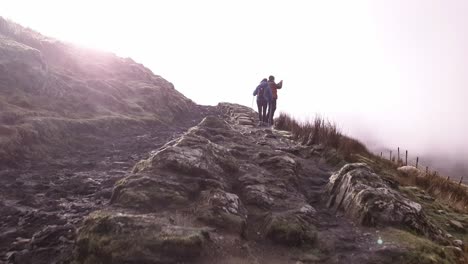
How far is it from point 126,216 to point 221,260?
152cm

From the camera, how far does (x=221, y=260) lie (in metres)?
5.07

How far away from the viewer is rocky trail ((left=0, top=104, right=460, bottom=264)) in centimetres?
509

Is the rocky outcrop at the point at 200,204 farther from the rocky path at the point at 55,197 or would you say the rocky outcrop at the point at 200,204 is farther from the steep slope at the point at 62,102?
the steep slope at the point at 62,102

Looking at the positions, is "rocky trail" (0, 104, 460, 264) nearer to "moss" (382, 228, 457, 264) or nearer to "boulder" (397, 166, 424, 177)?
"moss" (382, 228, 457, 264)

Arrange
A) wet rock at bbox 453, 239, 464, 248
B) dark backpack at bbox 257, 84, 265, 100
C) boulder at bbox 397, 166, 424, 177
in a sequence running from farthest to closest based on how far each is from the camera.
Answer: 1. dark backpack at bbox 257, 84, 265, 100
2. boulder at bbox 397, 166, 424, 177
3. wet rock at bbox 453, 239, 464, 248

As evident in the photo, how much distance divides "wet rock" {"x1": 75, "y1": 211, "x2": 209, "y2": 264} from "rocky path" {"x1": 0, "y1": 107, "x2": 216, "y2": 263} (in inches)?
15.7

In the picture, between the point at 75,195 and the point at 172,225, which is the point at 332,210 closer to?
the point at 172,225

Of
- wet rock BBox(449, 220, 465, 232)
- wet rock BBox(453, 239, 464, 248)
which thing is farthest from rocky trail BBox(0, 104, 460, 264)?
wet rock BBox(449, 220, 465, 232)

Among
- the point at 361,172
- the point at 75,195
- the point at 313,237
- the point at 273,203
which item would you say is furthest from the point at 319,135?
the point at 75,195

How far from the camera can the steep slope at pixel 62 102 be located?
9891 millimetres

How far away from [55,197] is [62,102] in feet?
23.9

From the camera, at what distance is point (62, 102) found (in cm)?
1339

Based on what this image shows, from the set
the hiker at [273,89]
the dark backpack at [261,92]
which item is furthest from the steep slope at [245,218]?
the dark backpack at [261,92]

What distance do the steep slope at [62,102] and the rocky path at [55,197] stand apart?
678 millimetres
